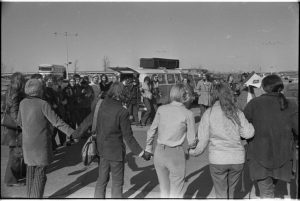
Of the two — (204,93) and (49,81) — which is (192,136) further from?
(204,93)

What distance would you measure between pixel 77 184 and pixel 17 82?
5.97ft

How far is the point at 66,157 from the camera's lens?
310 inches

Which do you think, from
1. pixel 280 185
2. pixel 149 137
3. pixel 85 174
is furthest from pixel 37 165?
pixel 280 185

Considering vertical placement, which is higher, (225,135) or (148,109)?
(225,135)

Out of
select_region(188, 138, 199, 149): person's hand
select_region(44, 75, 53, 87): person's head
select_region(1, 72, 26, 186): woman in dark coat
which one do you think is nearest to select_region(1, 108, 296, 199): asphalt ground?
select_region(1, 72, 26, 186): woman in dark coat

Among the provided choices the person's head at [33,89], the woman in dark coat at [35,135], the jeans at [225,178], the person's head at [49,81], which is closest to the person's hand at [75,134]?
the woman in dark coat at [35,135]

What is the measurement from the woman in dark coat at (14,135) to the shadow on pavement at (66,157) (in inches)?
44.0

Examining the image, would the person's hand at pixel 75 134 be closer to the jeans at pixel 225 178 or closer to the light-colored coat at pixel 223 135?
the light-colored coat at pixel 223 135

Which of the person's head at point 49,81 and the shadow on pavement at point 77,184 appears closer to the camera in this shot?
the shadow on pavement at point 77,184

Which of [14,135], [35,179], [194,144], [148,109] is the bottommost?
[148,109]

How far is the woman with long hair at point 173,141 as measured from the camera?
4.19m

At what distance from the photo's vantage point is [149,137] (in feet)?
14.5

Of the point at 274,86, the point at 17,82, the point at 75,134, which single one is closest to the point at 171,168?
the point at 75,134

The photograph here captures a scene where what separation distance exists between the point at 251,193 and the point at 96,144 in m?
2.36
